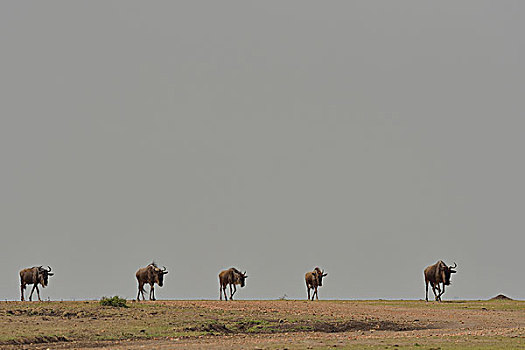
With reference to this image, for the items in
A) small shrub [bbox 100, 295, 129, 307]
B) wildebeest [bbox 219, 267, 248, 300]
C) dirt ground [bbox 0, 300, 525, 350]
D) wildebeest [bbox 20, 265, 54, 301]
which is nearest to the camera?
dirt ground [bbox 0, 300, 525, 350]

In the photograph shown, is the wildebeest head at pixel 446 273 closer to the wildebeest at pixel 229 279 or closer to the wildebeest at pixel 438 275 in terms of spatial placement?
the wildebeest at pixel 438 275

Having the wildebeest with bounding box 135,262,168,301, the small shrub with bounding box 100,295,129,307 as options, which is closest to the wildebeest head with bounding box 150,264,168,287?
the wildebeest with bounding box 135,262,168,301

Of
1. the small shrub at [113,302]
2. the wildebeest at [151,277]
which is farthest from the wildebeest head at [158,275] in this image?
the small shrub at [113,302]

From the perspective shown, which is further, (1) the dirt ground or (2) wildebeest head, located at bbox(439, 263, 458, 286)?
(2) wildebeest head, located at bbox(439, 263, 458, 286)

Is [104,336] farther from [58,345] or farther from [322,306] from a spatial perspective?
[322,306]

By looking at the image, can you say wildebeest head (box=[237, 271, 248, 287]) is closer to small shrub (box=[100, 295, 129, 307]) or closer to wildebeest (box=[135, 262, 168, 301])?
wildebeest (box=[135, 262, 168, 301])

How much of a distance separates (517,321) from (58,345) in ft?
66.1

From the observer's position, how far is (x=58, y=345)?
92.6ft

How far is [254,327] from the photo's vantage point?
3353cm

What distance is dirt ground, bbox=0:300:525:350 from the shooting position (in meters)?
27.3

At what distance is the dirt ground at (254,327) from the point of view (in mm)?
27344

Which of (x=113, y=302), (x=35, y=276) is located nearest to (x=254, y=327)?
(x=113, y=302)

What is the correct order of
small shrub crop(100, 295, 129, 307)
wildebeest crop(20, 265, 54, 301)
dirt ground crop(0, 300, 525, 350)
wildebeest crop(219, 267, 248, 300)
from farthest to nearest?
wildebeest crop(219, 267, 248, 300) < wildebeest crop(20, 265, 54, 301) < small shrub crop(100, 295, 129, 307) < dirt ground crop(0, 300, 525, 350)

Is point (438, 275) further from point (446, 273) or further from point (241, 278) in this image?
point (241, 278)
